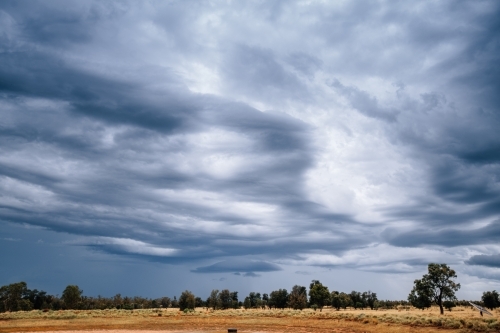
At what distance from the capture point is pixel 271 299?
511 ft

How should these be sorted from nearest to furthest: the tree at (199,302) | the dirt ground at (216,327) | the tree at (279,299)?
1. the dirt ground at (216,327)
2. the tree at (279,299)
3. the tree at (199,302)

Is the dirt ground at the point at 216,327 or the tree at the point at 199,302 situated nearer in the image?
the dirt ground at the point at 216,327

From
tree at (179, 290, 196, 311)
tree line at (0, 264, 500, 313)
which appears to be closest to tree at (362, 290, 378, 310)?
tree line at (0, 264, 500, 313)

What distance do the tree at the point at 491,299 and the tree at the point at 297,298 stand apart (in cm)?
6099

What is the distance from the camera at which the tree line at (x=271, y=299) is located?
78312 mm

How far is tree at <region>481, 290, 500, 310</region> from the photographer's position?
397 ft

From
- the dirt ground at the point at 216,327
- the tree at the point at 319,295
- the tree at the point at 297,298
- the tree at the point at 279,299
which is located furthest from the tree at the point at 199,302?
the dirt ground at the point at 216,327

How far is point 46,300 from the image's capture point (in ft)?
517

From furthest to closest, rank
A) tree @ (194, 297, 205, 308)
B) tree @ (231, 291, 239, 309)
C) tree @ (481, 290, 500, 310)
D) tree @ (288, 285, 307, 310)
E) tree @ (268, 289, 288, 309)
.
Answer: tree @ (194, 297, 205, 308) → tree @ (231, 291, 239, 309) → tree @ (268, 289, 288, 309) → tree @ (288, 285, 307, 310) → tree @ (481, 290, 500, 310)

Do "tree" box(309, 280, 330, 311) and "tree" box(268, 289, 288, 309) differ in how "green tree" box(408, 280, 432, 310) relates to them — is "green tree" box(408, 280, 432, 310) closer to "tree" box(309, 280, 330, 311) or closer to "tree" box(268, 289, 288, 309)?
"tree" box(309, 280, 330, 311)

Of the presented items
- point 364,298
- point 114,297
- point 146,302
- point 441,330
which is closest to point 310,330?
point 441,330

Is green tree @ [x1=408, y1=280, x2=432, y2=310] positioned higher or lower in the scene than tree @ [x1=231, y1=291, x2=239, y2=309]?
higher

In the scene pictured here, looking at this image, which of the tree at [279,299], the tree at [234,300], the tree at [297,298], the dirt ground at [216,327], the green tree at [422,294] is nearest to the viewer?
the dirt ground at [216,327]

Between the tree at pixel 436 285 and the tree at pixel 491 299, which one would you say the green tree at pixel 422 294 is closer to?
the tree at pixel 436 285
